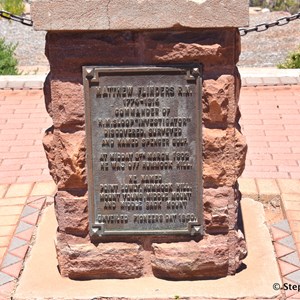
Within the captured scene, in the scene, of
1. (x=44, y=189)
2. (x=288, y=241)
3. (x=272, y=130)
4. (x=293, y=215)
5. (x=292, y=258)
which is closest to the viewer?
(x=292, y=258)

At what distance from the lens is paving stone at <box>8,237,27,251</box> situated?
4371mm

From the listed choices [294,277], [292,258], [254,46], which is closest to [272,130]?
[292,258]

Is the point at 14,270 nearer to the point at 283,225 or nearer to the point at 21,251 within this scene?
the point at 21,251

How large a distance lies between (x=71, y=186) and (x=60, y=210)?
0.51 feet

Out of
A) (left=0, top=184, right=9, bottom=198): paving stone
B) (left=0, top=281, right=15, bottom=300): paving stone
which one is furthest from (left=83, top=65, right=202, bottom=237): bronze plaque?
(left=0, top=184, right=9, bottom=198): paving stone

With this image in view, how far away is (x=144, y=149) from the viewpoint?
370 cm

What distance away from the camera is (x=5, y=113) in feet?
23.7

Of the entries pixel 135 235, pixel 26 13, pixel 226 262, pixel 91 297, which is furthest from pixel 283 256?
pixel 26 13

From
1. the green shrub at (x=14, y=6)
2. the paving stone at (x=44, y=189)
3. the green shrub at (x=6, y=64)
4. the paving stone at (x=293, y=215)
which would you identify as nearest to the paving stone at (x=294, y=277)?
the paving stone at (x=293, y=215)

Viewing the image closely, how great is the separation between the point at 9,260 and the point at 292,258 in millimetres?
1696

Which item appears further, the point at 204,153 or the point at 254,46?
the point at 254,46

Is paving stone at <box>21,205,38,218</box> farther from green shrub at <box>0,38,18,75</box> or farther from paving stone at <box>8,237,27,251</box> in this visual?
green shrub at <box>0,38,18,75</box>

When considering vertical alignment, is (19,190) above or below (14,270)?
below

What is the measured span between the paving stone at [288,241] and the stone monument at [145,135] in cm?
43
